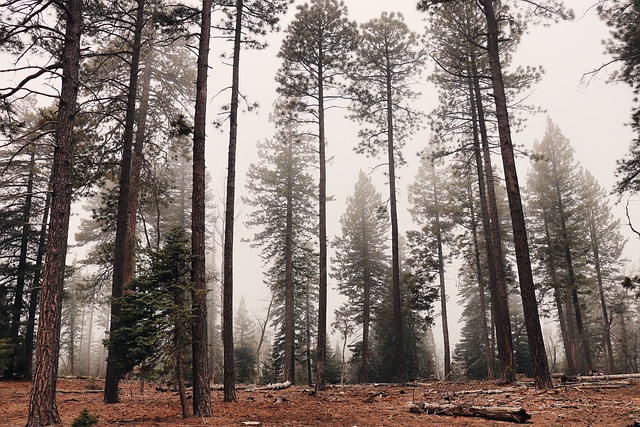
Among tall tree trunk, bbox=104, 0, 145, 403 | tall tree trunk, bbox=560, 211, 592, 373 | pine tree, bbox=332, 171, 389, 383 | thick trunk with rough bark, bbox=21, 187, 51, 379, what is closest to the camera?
tall tree trunk, bbox=104, 0, 145, 403

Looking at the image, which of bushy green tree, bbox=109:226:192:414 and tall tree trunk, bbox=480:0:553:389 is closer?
bushy green tree, bbox=109:226:192:414

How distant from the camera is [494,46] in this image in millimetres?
12211

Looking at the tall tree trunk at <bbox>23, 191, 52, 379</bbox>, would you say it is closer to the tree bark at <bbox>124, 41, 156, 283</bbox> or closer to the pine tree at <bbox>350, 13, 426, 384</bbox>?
the tree bark at <bbox>124, 41, 156, 283</bbox>

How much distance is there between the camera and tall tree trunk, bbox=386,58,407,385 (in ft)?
54.3

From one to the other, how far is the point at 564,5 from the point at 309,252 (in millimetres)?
19082

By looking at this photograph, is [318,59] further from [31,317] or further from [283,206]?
[31,317]

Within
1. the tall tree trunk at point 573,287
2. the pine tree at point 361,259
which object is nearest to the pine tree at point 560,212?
the tall tree trunk at point 573,287

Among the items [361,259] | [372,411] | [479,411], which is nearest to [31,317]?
[372,411]

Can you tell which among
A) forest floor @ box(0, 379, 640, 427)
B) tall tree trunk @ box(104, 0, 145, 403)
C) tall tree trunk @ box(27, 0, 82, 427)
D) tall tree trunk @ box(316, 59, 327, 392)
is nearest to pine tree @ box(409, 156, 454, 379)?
tall tree trunk @ box(316, 59, 327, 392)

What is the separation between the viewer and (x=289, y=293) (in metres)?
24.1

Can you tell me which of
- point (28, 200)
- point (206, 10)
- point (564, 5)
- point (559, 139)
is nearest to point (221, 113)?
point (206, 10)

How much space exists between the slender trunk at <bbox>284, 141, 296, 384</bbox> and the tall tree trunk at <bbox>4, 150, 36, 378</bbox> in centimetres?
1348

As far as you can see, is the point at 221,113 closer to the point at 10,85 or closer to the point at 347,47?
the point at 10,85

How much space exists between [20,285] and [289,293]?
554 inches
